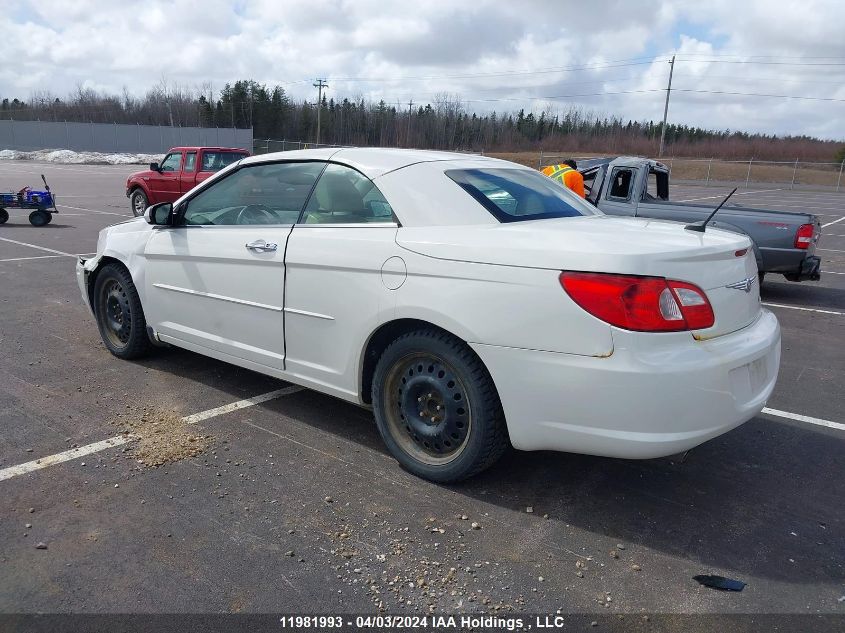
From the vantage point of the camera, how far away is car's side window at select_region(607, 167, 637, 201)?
8.95 meters

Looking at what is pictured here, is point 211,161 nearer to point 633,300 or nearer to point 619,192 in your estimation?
point 619,192

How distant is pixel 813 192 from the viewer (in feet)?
142

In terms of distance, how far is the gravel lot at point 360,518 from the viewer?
2523 millimetres

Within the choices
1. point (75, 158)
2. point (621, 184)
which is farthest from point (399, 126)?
point (621, 184)

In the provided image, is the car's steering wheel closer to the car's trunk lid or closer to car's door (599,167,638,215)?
the car's trunk lid

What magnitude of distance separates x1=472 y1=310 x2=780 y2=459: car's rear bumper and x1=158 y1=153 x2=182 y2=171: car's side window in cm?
1433

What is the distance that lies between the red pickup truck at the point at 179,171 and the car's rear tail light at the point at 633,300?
13.3 meters

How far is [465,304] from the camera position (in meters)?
3.03

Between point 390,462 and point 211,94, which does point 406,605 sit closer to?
point 390,462

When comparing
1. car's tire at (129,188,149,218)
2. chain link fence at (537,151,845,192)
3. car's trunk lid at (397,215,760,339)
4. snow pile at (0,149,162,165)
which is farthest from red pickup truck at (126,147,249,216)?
snow pile at (0,149,162,165)

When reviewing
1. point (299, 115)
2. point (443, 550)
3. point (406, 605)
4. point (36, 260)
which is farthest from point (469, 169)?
point (299, 115)

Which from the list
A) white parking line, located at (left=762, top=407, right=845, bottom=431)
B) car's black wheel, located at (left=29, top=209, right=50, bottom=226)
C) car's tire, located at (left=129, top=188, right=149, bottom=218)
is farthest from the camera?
car's tire, located at (left=129, top=188, right=149, bottom=218)

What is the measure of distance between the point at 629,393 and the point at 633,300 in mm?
389

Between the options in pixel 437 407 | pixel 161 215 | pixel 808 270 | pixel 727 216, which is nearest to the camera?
pixel 437 407
